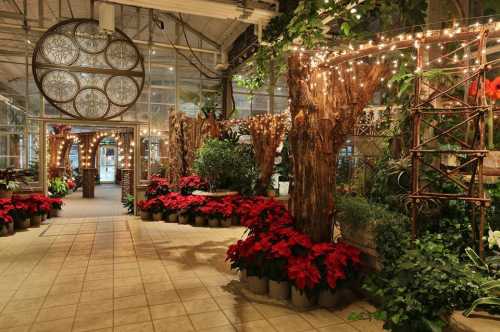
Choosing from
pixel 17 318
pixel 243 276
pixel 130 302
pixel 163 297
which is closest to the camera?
pixel 17 318

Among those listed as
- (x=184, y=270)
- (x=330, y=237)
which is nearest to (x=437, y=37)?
(x=330, y=237)

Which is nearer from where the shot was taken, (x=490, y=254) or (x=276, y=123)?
(x=490, y=254)

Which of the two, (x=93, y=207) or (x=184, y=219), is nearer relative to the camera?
(x=184, y=219)

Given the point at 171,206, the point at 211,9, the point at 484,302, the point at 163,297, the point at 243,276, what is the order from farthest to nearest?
the point at 171,206
the point at 211,9
the point at 243,276
the point at 163,297
the point at 484,302

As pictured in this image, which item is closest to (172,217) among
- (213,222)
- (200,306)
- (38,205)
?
(213,222)

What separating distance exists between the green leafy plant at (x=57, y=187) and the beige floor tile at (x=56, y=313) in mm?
8818

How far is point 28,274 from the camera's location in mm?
3846

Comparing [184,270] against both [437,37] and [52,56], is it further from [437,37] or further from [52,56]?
[52,56]

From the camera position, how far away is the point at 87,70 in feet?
23.7

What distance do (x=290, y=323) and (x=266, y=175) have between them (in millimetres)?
4615

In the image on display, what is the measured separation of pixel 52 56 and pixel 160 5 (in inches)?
124

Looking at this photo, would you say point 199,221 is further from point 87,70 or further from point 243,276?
point 87,70

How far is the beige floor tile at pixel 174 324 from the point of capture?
2672 millimetres

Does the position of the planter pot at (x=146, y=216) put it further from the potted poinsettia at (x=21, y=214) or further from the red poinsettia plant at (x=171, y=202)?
the potted poinsettia at (x=21, y=214)
